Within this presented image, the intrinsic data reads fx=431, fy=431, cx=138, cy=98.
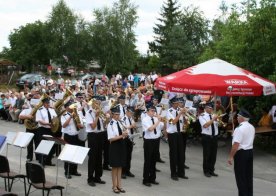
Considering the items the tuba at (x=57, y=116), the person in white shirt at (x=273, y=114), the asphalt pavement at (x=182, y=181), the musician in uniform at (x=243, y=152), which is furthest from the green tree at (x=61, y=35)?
the musician in uniform at (x=243, y=152)

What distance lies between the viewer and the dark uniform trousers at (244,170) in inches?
365

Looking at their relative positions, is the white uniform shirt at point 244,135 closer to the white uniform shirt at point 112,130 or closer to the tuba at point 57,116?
the white uniform shirt at point 112,130

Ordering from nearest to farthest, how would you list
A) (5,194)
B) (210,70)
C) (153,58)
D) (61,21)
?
(5,194) < (210,70) < (61,21) < (153,58)

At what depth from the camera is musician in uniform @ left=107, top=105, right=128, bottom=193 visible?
32.1 ft

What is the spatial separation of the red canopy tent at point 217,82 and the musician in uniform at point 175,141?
1407 mm

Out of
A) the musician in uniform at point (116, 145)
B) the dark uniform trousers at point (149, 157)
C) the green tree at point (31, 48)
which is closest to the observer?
the musician in uniform at point (116, 145)

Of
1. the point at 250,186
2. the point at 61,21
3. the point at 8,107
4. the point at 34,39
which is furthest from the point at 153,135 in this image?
the point at 34,39

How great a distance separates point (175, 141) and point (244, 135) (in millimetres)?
2858

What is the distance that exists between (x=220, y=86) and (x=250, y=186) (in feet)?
13.2

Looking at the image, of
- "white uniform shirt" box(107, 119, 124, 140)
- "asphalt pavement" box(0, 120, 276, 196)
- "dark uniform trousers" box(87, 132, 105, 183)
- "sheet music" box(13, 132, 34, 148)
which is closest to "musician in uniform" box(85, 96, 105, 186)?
"dark uniform trousers" box(87, 132, 105, 183)

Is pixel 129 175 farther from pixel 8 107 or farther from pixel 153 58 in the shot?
pixel 153 58

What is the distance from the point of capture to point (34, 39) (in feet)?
209

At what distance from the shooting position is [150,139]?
1073 cm

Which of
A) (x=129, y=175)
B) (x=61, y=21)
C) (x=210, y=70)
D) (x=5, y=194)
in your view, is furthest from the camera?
(x=61, y=21)
